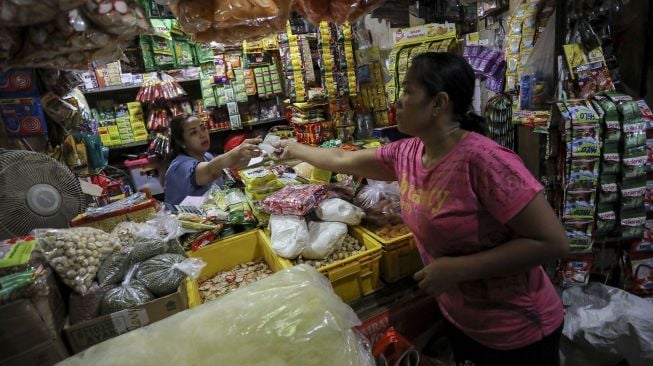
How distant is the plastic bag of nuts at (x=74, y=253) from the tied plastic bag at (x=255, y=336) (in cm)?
39

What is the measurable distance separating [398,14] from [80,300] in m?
1.92

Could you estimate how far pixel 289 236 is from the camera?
4.67ft

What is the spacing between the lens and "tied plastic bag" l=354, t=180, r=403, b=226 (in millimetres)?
1619

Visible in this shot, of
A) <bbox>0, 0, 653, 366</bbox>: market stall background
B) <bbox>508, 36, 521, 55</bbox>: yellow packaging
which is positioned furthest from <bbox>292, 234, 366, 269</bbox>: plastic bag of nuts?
<bbox>508, 36, 521, 55</bbox>: yellow packaging

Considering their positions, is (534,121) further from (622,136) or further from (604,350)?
(604,350)

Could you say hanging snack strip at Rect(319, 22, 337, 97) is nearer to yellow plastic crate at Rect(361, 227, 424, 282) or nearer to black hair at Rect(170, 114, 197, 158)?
black hair at Rect(170, 114, 197, 158)

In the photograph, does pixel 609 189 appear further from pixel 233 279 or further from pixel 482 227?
pixel 233 279

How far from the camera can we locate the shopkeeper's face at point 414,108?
1.07m

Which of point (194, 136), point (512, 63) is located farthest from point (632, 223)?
point (194, 136)

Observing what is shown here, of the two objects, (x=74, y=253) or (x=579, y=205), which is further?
(x=579, y=205)

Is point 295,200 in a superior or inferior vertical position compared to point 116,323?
superior

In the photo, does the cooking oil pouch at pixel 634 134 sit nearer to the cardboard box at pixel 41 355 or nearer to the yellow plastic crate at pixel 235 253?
the yellow plastic crate at pixel 235 253

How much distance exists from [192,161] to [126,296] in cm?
144

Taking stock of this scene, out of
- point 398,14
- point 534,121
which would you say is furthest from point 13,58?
point 534,121
